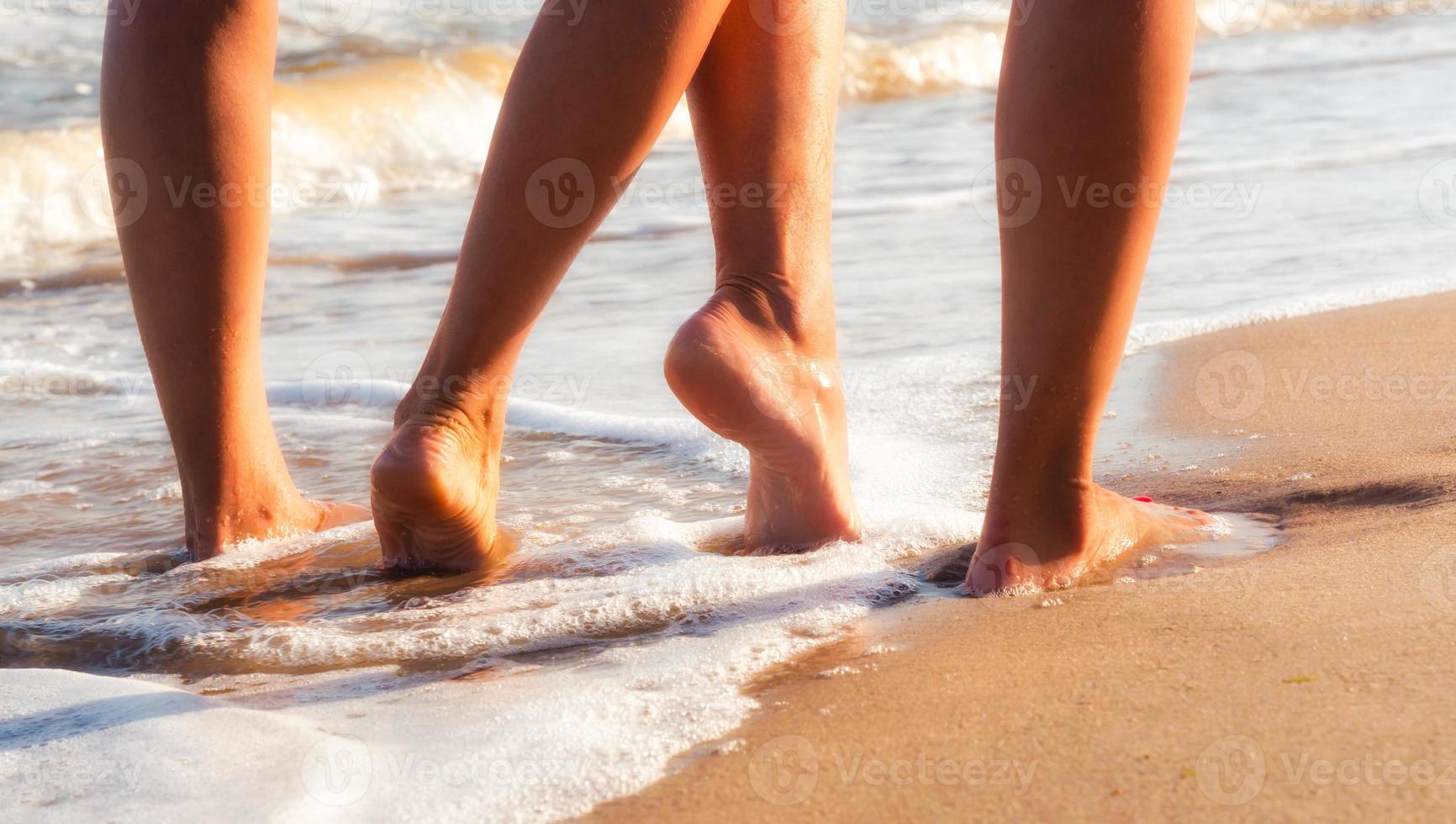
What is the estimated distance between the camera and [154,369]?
1.59 meters

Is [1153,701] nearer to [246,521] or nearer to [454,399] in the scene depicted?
[454,399]

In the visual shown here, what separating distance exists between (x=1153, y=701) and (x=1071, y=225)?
1.44 ft

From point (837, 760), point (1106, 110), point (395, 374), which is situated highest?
point (1106, 110)

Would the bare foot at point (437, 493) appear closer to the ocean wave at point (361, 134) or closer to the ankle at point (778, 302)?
the ankle at point (778, 302)

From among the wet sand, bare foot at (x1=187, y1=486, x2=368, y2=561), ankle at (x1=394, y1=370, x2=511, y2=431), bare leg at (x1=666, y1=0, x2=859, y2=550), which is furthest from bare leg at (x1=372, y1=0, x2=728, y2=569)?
the wet sand

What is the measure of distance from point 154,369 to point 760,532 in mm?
692

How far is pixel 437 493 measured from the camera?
56.7 inches

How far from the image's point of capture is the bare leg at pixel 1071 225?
1236mm

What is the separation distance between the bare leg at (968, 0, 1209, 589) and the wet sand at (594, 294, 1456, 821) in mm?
116

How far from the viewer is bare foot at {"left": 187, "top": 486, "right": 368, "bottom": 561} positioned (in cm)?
163

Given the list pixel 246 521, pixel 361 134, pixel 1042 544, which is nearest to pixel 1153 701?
pixel 1042 544

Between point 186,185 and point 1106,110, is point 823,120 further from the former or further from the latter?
point 186,185

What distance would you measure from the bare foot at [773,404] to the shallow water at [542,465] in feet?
0.20

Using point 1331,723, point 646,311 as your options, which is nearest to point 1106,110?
point 1331,723
